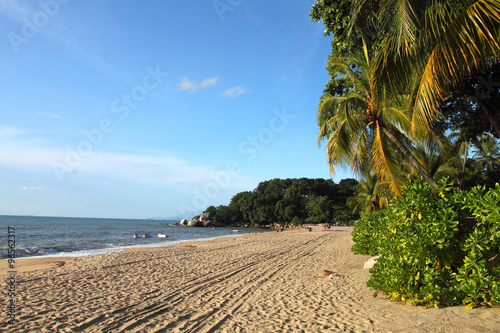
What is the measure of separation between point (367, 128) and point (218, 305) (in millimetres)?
6931

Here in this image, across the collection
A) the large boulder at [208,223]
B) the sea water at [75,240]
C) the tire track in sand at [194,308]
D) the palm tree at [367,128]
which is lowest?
the large boulder at [208,223]

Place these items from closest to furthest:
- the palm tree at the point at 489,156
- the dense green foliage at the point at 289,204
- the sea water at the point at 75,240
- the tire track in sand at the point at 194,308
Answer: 1. the tire track in sand at the point at 194,308
2. the sea water at the point at 75,240
3. the palm tree at the point at 489,156
4. the dense green foliage at the point at 289,204

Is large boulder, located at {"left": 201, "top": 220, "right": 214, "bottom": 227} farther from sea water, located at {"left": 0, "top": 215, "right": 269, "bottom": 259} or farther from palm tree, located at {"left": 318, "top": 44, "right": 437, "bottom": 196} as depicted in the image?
palm tree, located at {"left": 318, "top": 44, "right": 437, "bottom": 196}

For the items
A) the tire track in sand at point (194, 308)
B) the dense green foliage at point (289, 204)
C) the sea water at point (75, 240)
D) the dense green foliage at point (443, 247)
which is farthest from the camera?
the dense green foliage at point (289, 204)

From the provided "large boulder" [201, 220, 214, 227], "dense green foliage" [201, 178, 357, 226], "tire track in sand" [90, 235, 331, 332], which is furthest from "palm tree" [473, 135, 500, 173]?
"large boulder" [201, 220, 214, 227]

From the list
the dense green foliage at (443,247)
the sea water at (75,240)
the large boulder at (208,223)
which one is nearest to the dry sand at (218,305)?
the dense green foliage at (443,247)

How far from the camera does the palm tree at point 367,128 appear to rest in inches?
311

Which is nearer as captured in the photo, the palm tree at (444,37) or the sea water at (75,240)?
the palm tree at (444,37)

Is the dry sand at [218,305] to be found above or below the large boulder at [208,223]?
above

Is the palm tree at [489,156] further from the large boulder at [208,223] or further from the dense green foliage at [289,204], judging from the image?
the large boulder at [208,223]

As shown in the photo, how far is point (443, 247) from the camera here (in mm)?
4148

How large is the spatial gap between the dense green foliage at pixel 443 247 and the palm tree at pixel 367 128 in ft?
10.3

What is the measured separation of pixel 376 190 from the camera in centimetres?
2633

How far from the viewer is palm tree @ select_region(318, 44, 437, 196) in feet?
25.9
